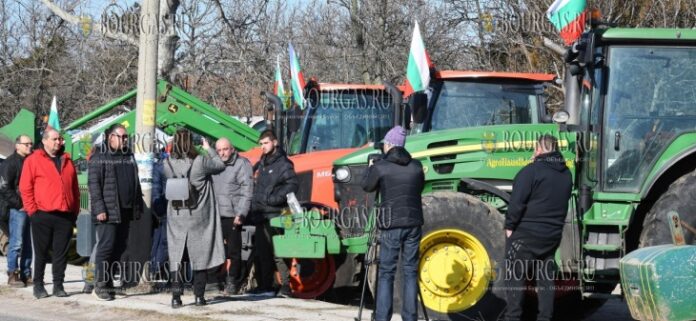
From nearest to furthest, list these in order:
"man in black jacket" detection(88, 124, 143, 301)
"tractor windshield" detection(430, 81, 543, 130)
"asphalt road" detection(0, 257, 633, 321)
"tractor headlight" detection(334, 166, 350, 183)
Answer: "asphalt road" detection(0, 257, 633, 321) < "man in black jacket" detection(88, 124, 143, 301) < "tractor headlight" detection(334, 166, 350, 183) < "tractor windshield" detection(430, 81, 543, 130)

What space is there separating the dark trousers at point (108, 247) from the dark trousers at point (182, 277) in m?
0.96

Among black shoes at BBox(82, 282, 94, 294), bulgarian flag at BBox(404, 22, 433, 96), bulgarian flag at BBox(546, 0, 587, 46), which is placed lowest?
black shoes at BBox(82, 282, 94, 294)

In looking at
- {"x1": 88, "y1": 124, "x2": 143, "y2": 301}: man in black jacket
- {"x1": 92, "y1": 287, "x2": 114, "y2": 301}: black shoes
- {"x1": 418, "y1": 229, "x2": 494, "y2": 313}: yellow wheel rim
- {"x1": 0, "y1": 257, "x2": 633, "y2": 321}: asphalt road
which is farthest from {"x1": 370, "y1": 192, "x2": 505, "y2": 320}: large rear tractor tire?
{"x1": 92, "y1": 287, "x2": 114, "y2": 301}: black shoes

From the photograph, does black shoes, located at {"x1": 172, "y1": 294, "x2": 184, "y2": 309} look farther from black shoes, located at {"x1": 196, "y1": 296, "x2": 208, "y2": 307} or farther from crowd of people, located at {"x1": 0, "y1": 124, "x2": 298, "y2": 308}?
black shoes, located at {"x1": 196, "y1": 296, "x2": 208, "y2": 307}

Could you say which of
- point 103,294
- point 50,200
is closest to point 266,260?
point 103,294

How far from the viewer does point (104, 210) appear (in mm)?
12352

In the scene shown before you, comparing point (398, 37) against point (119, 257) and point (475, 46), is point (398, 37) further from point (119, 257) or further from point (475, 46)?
point (119, 257)

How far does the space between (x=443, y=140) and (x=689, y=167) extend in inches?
95.5

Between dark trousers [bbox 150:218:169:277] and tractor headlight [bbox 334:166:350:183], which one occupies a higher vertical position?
tractor headlight [bbox 334:166:350:183]

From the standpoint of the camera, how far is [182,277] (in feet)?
39.5

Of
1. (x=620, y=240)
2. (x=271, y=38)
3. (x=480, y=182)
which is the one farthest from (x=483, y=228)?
(x=271, y=38)

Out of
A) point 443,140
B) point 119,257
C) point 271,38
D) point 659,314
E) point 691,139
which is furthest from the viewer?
point 271,38

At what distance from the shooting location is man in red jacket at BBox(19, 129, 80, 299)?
41.7 ft

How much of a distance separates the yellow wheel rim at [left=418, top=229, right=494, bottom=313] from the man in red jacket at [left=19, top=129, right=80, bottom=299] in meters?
4.22
